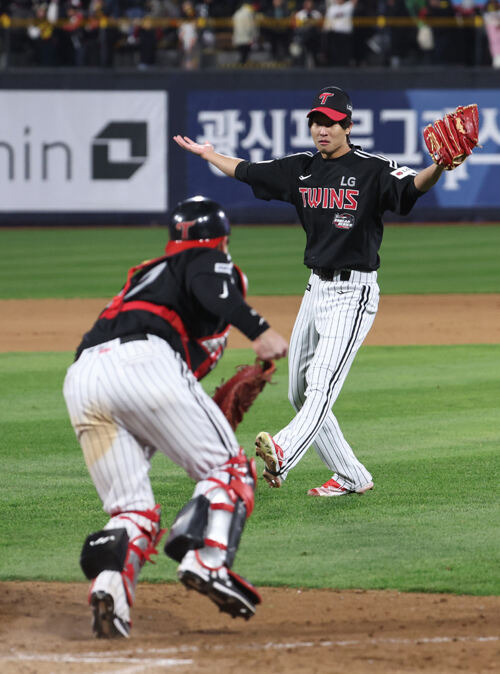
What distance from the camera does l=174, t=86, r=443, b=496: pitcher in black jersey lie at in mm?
6230

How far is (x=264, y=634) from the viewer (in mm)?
4527

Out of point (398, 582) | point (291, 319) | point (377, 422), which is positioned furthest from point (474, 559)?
point (291, 319)

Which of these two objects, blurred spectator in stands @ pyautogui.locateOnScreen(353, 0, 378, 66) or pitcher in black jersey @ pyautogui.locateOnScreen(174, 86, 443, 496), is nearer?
pitcher in black jersey @ pyautogui.locateOnScreen(174, 86, 443, 496)

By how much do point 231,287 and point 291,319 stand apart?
9.26 metres

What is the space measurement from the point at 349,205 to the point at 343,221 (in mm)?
89

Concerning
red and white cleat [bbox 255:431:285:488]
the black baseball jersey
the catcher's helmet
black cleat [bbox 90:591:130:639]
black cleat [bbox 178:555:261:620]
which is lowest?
red and white cleat [bbox 255:431:285:488]

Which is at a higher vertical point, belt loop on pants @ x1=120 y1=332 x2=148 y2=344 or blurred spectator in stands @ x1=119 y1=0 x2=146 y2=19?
belt loop on pants @ x1=120 y1=332 x2=148 y2=344

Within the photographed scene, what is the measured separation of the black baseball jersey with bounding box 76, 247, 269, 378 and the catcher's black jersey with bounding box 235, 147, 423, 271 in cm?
180

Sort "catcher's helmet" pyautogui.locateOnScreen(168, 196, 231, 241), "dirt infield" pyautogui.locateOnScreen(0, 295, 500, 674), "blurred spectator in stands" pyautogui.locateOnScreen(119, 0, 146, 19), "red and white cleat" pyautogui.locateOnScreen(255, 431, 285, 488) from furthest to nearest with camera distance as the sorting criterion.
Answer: "blurred spectator in stands" pyautogui.locateOnScreen(119, 0, 146, 19)
"red and white cleat" pyautogui.locateOnScreen(255, 431, 285, 488)
"catcher's helmet" pyautogui.locateOnScreen(168, 196, 231, 241)
"dirt infield" pyautogui.locateOnScreen(0, 295, 500, 674)

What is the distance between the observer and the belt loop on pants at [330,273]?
6.37m

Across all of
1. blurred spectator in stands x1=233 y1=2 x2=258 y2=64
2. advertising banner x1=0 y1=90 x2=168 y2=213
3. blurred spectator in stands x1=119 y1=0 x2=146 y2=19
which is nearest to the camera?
advertising banner x1=0 y1=90 x2=168 y2=213

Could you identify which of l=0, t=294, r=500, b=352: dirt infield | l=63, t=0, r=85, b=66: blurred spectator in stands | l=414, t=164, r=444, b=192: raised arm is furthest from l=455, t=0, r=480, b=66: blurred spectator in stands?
l=414, t=164, r=444, b=192: raised arm

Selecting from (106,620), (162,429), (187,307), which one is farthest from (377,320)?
(106,620)

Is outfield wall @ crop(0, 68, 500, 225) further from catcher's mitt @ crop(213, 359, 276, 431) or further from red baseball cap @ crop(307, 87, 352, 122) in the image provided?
catcher's mitt @ crop(213, 359, 276, 431)
